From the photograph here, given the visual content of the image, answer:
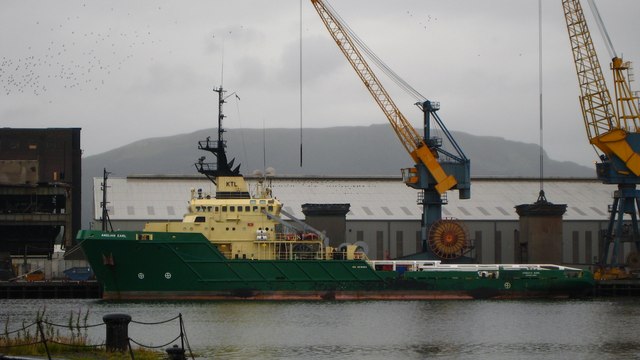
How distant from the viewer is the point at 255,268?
6462 centimetres

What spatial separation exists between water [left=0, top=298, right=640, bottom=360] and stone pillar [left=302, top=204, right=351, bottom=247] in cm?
1876

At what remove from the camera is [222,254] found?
6438 cm

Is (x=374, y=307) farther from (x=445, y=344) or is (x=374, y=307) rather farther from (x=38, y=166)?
(x=38, y=166)

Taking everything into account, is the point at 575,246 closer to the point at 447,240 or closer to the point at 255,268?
the point at 447,240

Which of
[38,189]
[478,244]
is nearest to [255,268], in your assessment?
[38,189]

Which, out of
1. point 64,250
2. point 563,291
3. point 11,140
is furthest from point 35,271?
point 563,291

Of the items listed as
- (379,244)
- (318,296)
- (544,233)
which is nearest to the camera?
(318,296)

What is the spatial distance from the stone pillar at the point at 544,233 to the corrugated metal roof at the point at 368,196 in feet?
25.7

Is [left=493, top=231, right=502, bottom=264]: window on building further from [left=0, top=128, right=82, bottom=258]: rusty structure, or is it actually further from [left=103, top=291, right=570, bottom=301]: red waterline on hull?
[left=0, top=128, right=82, bottom=258]: rusty structure

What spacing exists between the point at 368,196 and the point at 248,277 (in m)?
31.9

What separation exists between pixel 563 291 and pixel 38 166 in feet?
142

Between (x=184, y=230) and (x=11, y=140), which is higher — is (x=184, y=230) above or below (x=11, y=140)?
below

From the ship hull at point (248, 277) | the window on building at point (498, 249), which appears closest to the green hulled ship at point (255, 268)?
the ship hull at point (248, 277)

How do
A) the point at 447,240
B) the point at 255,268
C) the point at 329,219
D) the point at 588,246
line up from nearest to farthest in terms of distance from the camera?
the point at 255,268
the point at 447,240
the point at 329,219
the point at 588,246
